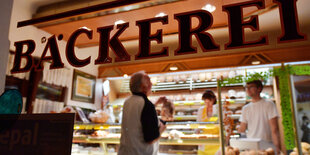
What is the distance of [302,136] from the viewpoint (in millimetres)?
2559

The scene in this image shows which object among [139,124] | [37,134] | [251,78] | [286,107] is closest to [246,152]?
[286,107]

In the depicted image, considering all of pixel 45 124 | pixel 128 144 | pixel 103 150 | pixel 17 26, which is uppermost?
pixel 17 26

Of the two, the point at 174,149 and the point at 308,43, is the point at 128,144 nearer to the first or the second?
the point at 174,149

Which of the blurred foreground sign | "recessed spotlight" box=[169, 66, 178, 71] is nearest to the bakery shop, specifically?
the blurred foreground sign

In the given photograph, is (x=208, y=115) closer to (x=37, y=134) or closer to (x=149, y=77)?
(x=149, y=77)

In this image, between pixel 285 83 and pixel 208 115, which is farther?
pixel 208 115

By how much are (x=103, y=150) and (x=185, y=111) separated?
2.82m

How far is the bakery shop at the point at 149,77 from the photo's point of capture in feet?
5.03

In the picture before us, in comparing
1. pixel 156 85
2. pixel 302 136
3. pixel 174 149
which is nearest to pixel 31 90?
pixel 174 149

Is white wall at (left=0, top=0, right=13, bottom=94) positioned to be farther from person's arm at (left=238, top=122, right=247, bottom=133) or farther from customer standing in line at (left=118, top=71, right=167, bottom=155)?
person's arm at (left=238, top=122, right=247, bottom=133)

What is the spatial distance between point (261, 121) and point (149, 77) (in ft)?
3.91

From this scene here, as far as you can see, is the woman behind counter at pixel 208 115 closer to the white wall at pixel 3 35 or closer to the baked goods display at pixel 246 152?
the baked goods display at pixel 246 152

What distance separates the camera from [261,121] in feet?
7.73

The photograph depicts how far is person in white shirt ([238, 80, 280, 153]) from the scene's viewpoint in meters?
2.33
